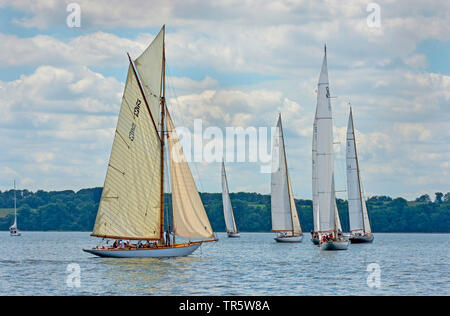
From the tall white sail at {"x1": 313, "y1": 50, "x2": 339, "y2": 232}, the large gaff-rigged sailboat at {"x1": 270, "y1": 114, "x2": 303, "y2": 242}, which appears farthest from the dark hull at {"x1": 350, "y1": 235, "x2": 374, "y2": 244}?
the tall white sail at {"x1": 313, "y1": 50, "x2": 339, "y2": 232}

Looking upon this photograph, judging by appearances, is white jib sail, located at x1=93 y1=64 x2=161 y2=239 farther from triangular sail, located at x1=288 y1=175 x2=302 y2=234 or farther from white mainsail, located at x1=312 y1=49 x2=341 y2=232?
triangular sail, located at x1=288 y1=175 x2=302 y2=234

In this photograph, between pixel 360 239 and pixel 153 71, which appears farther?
pixel 360 239

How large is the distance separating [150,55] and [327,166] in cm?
2598

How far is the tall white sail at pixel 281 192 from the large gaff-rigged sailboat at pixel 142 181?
47339mm

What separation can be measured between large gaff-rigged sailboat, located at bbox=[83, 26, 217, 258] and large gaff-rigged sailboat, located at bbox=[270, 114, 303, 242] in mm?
47339

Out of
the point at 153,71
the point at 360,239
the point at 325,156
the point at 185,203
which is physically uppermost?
the point at 153,71

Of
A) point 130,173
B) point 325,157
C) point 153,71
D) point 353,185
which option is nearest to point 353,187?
point 353,185

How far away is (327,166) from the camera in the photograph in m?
84.3

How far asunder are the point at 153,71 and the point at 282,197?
52.4 metres

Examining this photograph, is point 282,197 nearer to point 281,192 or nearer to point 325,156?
point 281,192

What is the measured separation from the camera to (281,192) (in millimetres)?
116938

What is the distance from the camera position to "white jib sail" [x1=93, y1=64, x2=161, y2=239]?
2643 inches
